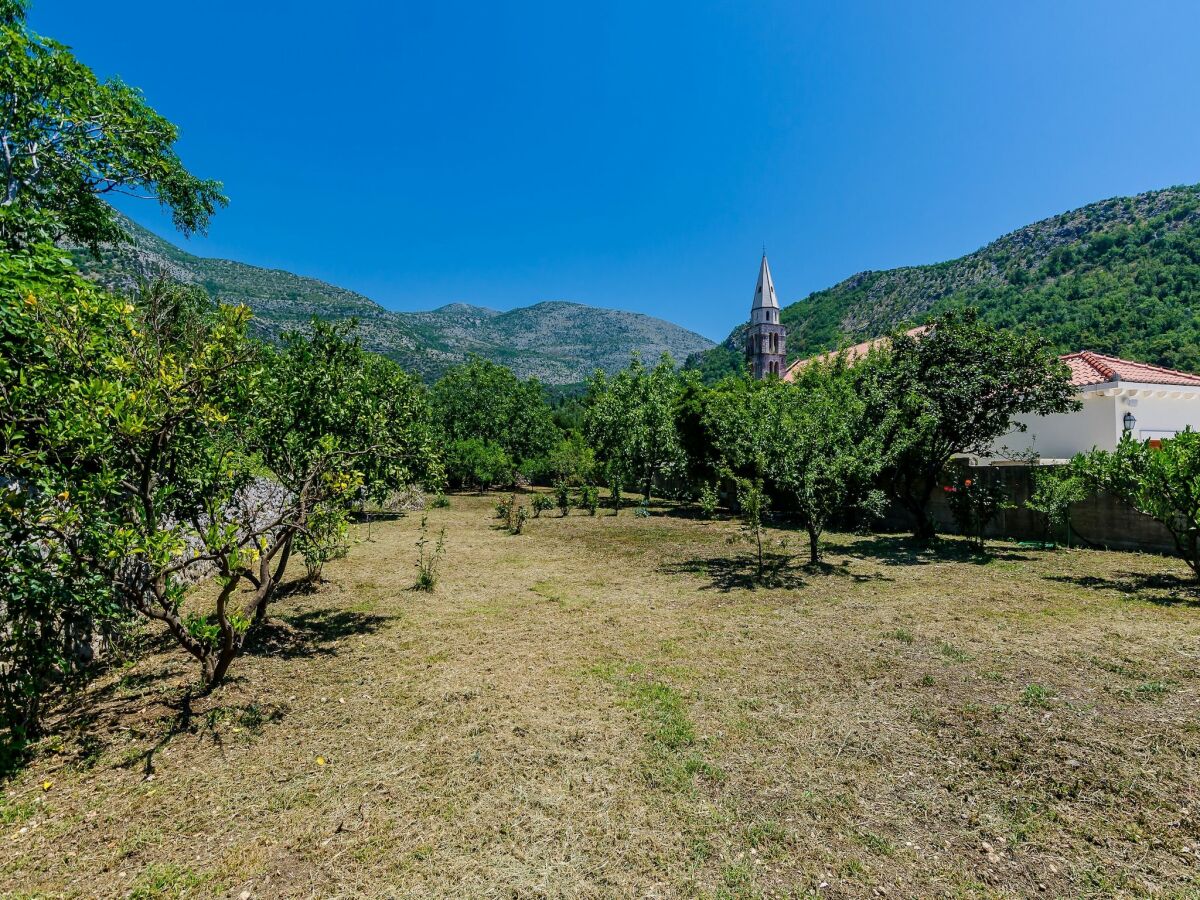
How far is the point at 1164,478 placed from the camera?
9359mm

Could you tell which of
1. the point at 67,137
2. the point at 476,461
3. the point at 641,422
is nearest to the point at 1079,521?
the point at 641,422

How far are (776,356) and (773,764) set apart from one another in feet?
218

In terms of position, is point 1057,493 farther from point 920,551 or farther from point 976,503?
point 920,551

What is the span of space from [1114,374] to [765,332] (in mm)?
47213

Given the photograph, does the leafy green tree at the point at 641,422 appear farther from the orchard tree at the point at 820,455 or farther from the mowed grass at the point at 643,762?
the mowed grass at the point at 643,762

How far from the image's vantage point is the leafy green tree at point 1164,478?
9.13m

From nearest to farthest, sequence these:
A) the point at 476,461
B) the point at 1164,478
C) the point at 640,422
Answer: the point at 1164,478 → the point at 640,422 → the point at 476,461

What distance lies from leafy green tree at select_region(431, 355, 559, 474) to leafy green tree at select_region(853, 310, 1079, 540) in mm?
25921

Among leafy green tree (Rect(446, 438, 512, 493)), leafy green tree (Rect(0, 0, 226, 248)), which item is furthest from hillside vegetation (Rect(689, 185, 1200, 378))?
leafy green tree (Rect(0, 0, 226, 248))

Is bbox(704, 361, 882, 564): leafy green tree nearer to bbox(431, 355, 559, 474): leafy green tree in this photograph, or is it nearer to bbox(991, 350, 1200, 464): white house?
bbox(991, 350, 1200, 464): white house

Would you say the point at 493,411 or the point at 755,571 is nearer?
the point at 755,571

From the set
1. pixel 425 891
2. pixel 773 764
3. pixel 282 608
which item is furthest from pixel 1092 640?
pixel 282 608

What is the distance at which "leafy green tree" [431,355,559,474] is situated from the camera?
120ft

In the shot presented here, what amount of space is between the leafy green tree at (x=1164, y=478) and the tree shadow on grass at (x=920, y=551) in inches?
114
